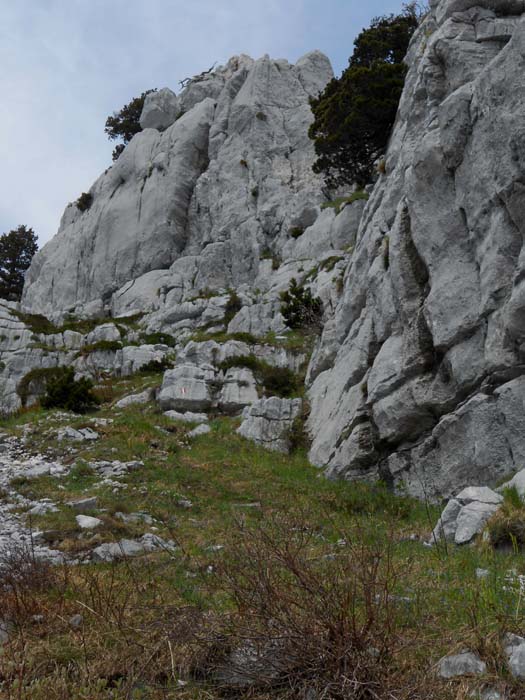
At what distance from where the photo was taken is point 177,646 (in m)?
4.09

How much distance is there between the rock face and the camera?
1101cm

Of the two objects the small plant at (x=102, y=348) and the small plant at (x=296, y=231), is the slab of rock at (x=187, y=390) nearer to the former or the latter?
the small plant at (x=102, y=348)

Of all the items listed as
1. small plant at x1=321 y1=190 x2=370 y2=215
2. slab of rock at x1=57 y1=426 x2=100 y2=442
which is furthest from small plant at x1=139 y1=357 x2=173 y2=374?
small plant at x1=321 y1=190 x2=370 y2=215

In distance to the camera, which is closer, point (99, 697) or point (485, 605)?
point (99, 697)

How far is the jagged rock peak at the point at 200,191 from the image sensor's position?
47094 mm

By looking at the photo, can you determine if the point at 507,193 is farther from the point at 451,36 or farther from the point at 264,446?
the point at 264,446

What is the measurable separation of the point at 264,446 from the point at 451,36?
14.8 metres

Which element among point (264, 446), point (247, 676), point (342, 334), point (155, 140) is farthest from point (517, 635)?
point (155, 140)

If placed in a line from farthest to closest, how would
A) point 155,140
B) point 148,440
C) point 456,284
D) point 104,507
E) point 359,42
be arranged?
point 155,140 < point 359,42 < point 148,440 < point 456,284 < point 104,507

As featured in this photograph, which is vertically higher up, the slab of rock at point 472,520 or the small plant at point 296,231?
the small plant at point 296,231

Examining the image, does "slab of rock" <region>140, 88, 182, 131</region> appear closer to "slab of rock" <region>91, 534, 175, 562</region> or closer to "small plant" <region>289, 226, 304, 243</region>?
"small plant" <region>289, 226, 304, 243</region>

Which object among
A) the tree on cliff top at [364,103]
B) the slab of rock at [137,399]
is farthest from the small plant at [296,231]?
the slab of rock at [137,399]

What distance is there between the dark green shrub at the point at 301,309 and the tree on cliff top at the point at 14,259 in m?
54.1

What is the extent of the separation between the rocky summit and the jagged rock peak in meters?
0.24
